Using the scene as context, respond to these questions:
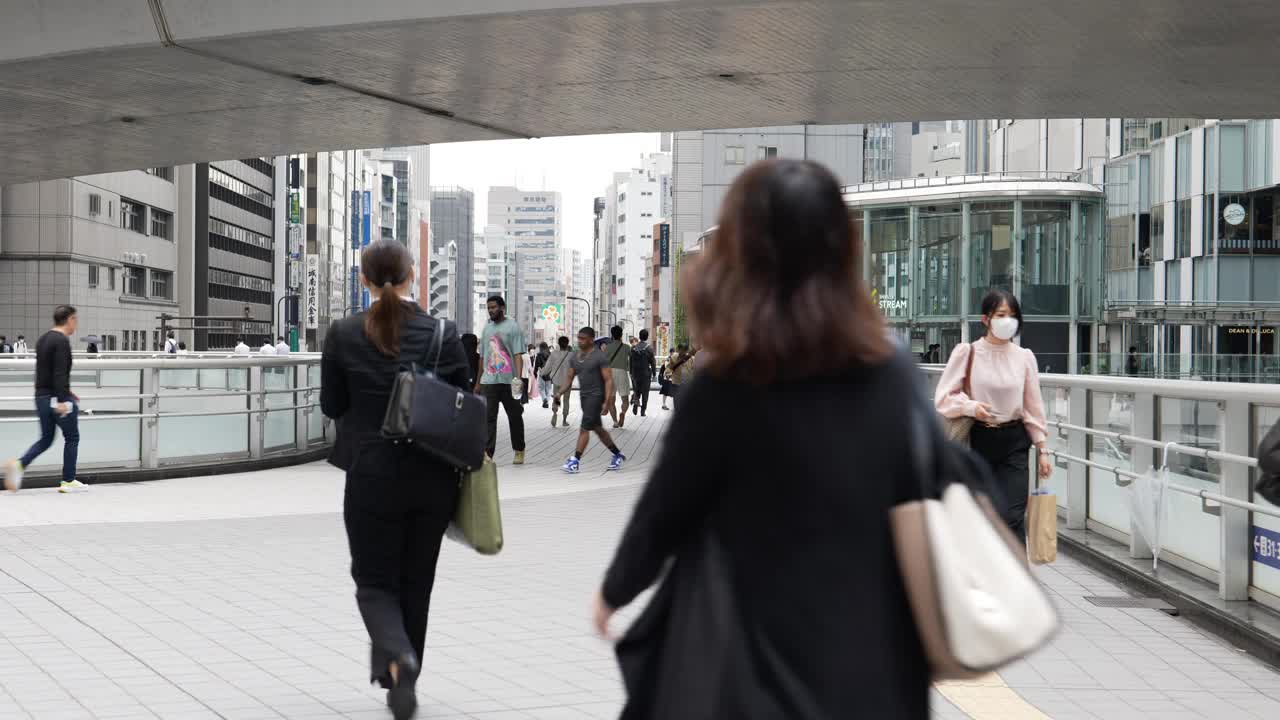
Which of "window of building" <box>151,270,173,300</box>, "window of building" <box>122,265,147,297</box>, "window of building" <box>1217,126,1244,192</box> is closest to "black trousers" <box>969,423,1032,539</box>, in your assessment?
"window of building" <box>1217,126,1244,192</box>

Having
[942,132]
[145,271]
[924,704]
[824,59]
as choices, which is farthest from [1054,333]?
[942,132]

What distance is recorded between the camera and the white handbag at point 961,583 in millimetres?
2252

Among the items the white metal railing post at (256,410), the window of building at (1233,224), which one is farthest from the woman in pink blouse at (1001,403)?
the window of building at (1233,224)

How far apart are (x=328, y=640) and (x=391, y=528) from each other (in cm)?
195

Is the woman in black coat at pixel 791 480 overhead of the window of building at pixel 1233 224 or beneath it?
beneath

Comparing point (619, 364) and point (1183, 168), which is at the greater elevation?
point (1183, 168)

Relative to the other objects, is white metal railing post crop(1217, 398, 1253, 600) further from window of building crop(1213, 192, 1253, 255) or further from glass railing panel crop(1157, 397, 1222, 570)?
window of building crop(1213, 192, 1253, 255)

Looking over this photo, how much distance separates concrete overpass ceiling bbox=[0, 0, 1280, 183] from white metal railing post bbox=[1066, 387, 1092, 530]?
477 centimetres

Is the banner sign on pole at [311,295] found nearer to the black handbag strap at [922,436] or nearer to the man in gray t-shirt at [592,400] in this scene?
the man in gray t-shirt at [592,400]

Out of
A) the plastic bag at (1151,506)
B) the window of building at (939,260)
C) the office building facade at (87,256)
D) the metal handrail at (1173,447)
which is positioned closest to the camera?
the metal handrail at (1173,447)

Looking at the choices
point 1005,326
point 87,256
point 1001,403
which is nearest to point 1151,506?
point 1001,403

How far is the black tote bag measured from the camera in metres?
4.95

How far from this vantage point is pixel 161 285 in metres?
77.5

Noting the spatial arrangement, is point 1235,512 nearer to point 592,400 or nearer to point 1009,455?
point 1009,455
